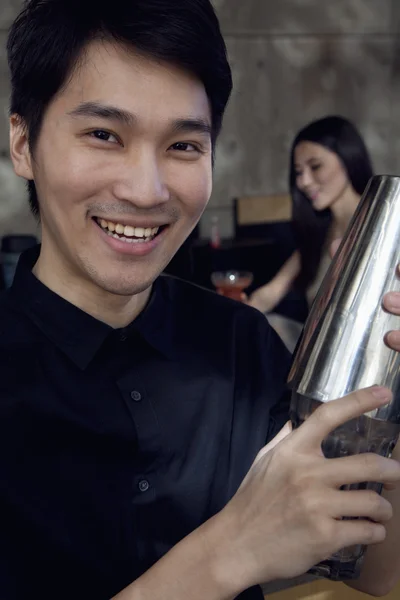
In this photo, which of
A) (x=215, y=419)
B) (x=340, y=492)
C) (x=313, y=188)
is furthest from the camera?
(x=313, y=188)

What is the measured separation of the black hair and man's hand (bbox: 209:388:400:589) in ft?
1.53

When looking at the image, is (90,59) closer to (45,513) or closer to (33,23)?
(33,23)

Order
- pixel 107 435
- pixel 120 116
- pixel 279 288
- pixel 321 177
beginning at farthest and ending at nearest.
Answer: pixel 279 288, pixel 321 177, pixel 107 435, pixel 120 116

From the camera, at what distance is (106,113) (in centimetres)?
85

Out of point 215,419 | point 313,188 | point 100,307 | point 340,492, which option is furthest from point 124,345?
point 313,188

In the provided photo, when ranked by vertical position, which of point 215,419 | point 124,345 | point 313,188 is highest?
point 313,188

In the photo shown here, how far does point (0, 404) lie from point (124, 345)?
187mm

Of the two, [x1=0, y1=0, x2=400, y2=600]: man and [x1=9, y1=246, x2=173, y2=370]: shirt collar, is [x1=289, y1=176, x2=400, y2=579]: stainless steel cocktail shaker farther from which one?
[x1=9, y1=246, x2=173, y2=370]: shirt collar

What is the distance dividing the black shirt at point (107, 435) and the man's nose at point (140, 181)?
0.68ft

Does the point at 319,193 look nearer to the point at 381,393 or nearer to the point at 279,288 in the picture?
the point at 279,288

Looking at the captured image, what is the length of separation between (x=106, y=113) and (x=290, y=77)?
155 inches

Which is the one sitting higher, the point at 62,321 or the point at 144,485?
the point at 62,321

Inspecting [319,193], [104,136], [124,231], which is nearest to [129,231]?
[124,231]

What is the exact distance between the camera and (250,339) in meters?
1.17
